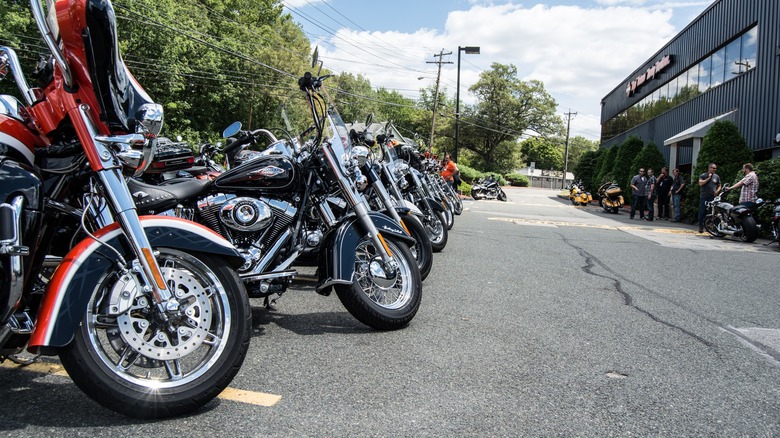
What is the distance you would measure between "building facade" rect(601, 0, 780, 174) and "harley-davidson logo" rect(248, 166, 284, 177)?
1590 centimetres

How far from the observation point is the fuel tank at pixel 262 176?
3867 mm

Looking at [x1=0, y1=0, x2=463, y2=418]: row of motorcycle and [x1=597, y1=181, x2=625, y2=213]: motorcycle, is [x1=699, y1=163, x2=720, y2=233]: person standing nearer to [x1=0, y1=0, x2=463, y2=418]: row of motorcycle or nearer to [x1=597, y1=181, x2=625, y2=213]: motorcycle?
[x1=597, y1=181, x2=625, y2=213]: motorcycle

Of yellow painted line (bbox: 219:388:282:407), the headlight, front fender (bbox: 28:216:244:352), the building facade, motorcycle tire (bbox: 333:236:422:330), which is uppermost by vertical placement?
the building facade

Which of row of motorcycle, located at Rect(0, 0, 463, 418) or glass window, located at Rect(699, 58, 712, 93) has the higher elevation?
glass window, located at Rect(699, 58, 712, 93)

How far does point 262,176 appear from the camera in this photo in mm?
3938

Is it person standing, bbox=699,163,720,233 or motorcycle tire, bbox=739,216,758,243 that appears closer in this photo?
motorcycle tire, bbox=739,216,758,243

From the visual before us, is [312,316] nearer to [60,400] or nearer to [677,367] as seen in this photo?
[60,400]

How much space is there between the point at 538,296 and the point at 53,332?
425cm

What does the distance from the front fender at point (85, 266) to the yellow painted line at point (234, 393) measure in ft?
2.10

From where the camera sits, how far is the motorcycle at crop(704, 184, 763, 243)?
1160 centimetres

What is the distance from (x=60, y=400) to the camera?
8.80 ft

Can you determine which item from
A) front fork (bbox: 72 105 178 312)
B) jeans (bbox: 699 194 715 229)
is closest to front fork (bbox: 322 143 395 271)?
front fork (bbox: 72 105 178 312)

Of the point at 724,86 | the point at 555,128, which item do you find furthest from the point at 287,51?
the point at 555,128

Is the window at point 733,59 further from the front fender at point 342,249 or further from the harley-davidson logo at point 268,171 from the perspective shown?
the harley-davidson logo at point 268,171
